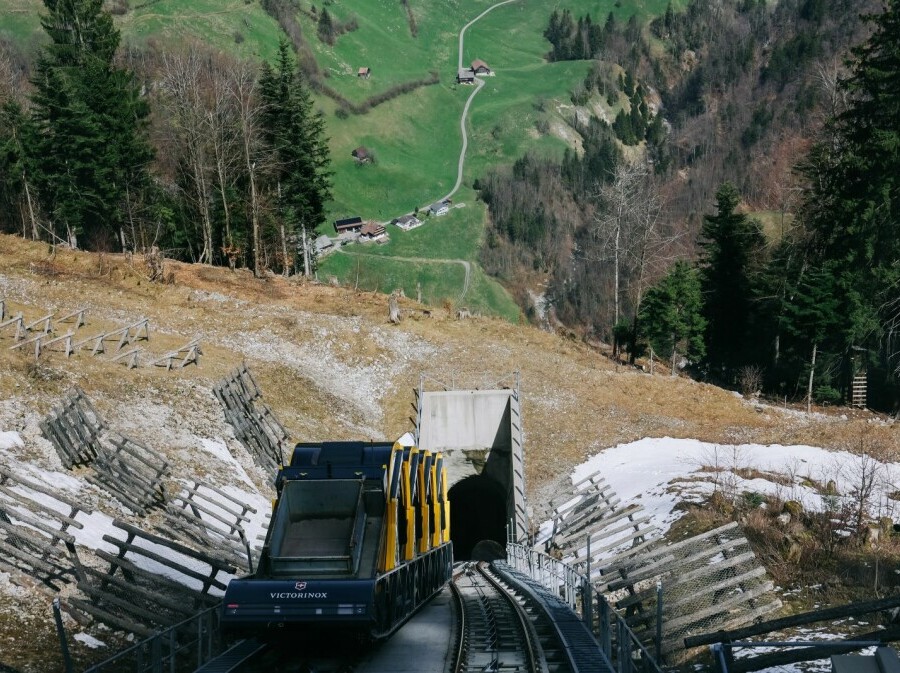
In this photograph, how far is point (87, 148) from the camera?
61062mm

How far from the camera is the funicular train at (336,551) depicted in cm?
1391

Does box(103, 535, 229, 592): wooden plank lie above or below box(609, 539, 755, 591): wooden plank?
above

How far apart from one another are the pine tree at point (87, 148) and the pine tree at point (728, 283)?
4175cm

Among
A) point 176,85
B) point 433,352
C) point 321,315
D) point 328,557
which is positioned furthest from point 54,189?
point 328,557

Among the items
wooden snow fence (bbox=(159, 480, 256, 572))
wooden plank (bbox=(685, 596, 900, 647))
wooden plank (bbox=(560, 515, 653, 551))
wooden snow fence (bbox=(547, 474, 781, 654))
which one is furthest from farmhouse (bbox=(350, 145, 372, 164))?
wooden plank (bbox=(685, 596, 900, 647))

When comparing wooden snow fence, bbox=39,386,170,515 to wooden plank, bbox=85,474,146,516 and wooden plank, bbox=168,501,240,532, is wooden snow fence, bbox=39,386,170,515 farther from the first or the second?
wooden plank, bbox=168,501,240,532

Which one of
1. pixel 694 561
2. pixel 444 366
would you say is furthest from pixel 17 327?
pixel 694 561

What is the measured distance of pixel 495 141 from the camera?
620ft

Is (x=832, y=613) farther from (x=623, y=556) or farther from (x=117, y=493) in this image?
(x=117, y=493)

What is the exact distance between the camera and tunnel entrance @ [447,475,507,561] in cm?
4634

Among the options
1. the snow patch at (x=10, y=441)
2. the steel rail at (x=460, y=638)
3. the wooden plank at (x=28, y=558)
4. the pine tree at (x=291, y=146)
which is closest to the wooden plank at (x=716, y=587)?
the steel rail at (x=460, y=638)

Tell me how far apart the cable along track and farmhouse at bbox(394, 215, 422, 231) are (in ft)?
421

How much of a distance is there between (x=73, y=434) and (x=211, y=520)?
14.0ft

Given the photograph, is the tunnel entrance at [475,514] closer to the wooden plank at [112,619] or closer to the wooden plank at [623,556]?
the wooden plank at [623,556]
